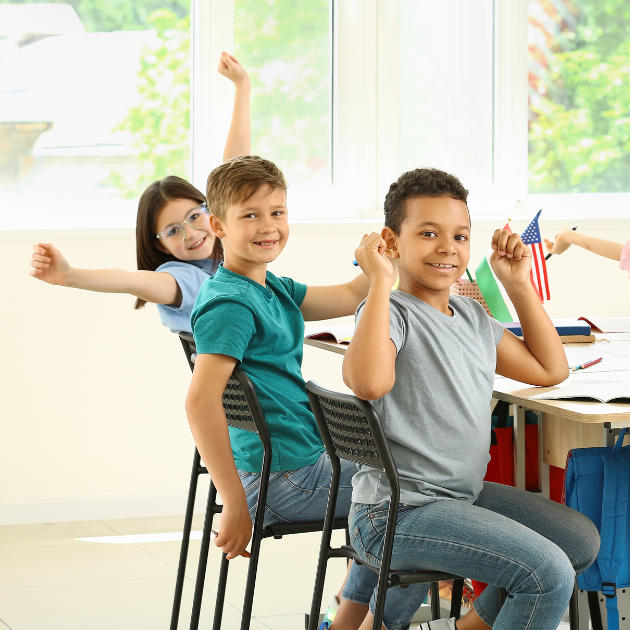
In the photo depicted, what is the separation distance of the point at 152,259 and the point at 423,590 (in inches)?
46.7

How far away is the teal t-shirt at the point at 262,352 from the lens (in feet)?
5.57

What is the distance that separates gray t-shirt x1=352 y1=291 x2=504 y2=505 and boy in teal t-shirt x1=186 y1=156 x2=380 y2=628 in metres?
0.19

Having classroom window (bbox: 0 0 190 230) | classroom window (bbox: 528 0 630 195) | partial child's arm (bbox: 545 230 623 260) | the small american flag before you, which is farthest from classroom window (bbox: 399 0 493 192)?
the small american flag

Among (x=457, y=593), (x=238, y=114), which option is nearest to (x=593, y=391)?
(x=457, y=593)

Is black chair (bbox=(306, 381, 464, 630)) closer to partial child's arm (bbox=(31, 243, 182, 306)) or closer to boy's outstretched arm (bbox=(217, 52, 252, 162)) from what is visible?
partial child's arm (bbox=(31, 243, 182, 306))

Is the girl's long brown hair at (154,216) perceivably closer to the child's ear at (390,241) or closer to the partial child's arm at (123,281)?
the partial child's arm at (123,281)

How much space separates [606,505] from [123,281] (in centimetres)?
120

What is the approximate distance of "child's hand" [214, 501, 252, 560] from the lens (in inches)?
65.4

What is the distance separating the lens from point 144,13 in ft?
12.0

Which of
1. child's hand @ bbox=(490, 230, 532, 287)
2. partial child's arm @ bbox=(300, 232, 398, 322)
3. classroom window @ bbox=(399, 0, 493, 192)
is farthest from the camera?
classroom window @ bbox=(399, 0, 493, 192)

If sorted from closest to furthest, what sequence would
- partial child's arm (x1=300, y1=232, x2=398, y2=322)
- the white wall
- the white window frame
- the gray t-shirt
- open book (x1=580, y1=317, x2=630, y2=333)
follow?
the gray t-shirt < partial child's arm (x1=300, y1=232, x2=398, y2=322) < open book (x1=580, y1=317, x2=630, y2=333) < the white wall < the white window frame

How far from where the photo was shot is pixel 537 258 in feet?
8.60

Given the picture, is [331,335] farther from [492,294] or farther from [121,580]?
[121,580]

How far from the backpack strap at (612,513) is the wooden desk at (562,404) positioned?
70 millimetres
